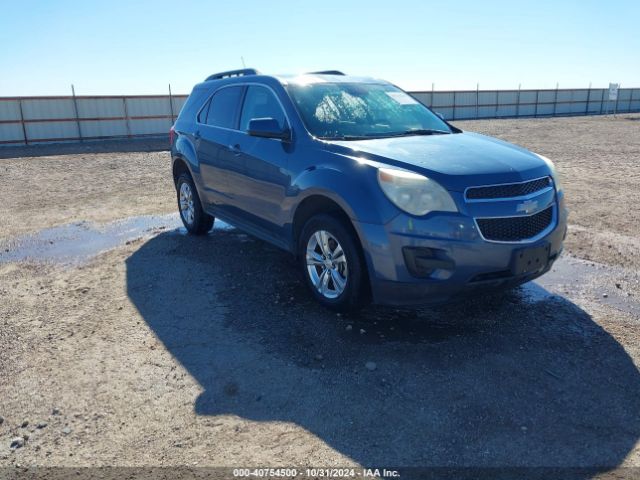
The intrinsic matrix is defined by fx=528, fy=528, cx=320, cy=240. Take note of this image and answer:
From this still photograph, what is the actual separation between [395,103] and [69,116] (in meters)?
22.5

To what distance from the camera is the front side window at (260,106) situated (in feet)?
15.7

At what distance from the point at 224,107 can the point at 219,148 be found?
502 mm

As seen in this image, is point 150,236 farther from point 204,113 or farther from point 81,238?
point 204,113

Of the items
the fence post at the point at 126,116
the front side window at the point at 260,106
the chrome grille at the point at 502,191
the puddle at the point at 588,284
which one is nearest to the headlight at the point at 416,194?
the chrome grille at the point at 502,191

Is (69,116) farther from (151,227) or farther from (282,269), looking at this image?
(282,269)

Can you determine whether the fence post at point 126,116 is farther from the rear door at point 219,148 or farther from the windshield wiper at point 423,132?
the windshield wiper at point 423,132

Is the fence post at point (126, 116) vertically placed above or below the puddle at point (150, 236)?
above

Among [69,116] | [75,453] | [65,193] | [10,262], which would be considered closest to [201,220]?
[10,262]

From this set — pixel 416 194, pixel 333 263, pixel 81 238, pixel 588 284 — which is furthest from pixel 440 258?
pixel 81 238

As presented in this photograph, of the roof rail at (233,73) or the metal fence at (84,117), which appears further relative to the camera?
the metal fence at (84,117)

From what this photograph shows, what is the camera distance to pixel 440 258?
3488 millimetres

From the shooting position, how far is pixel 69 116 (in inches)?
933

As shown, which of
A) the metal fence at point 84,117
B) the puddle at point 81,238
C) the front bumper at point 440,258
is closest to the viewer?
the front bumper at point 440,258

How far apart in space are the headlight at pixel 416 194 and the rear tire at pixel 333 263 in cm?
50
